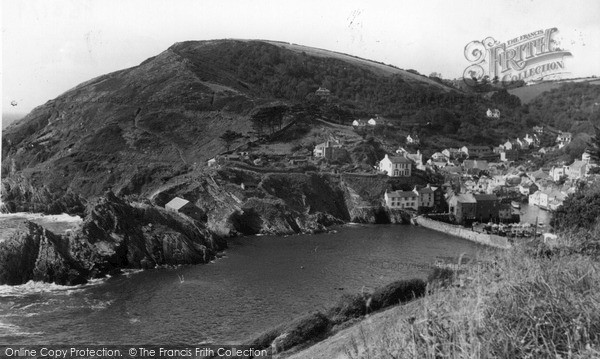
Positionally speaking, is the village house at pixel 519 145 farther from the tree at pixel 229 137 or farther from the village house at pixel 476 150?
the tree at pixel 229 137

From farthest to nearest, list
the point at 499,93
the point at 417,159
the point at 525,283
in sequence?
1. the point at 499,93
2. the point at 417,159
3. the point at 525,283

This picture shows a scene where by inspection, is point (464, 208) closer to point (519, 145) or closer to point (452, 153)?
point (452, 153)

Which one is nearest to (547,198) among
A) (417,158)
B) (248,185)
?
(417,158)

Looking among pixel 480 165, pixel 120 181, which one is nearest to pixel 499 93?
pixel 480 165

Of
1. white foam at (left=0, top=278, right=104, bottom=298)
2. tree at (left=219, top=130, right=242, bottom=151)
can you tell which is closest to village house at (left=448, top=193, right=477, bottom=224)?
tree at (left=219, top=130, right=242, bottom=151)

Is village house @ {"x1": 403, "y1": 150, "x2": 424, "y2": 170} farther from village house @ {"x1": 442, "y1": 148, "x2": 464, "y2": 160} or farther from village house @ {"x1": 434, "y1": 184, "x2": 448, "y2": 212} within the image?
village house @ {"x1": 442, "y1": 148, "x2": 464, "y2": 160}

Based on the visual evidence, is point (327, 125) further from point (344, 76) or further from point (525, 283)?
point (525, 283)

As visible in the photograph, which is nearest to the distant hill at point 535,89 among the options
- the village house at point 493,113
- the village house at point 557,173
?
the village house at point 493,113
